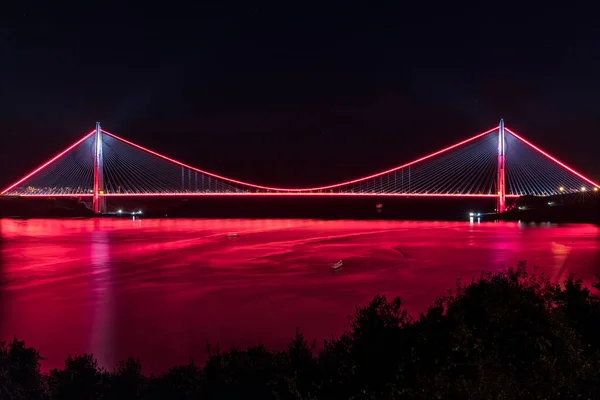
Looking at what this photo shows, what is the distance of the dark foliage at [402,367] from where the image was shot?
3.29m

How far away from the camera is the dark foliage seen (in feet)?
10.8

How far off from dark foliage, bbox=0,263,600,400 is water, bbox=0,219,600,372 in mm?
2540

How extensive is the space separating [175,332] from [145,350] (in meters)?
0.93

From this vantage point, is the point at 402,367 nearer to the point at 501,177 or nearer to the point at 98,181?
the point at 501,177

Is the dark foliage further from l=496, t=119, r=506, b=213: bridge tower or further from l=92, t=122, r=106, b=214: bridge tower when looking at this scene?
l=92, t=122, r=106, b=214: bridge tower

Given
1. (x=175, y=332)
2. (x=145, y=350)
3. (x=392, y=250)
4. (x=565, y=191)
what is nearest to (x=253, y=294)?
(x=175, y=332)

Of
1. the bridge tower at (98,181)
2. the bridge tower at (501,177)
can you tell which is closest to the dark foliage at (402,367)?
the bridge tower at (501,177)

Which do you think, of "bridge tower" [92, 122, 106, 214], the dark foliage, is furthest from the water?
"bridge tower" [92, 122, 106, 214]

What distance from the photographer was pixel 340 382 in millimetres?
3531

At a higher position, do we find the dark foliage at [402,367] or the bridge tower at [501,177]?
the bridge tower at [501,177]

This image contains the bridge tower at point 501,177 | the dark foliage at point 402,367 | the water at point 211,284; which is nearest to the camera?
the dark foliage at point 402,367

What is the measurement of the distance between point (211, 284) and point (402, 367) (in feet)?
31.3

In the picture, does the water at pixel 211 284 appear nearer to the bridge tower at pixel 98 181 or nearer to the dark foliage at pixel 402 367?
the dark foliage at pixel 402 367

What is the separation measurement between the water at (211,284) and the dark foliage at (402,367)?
2.54 metres
